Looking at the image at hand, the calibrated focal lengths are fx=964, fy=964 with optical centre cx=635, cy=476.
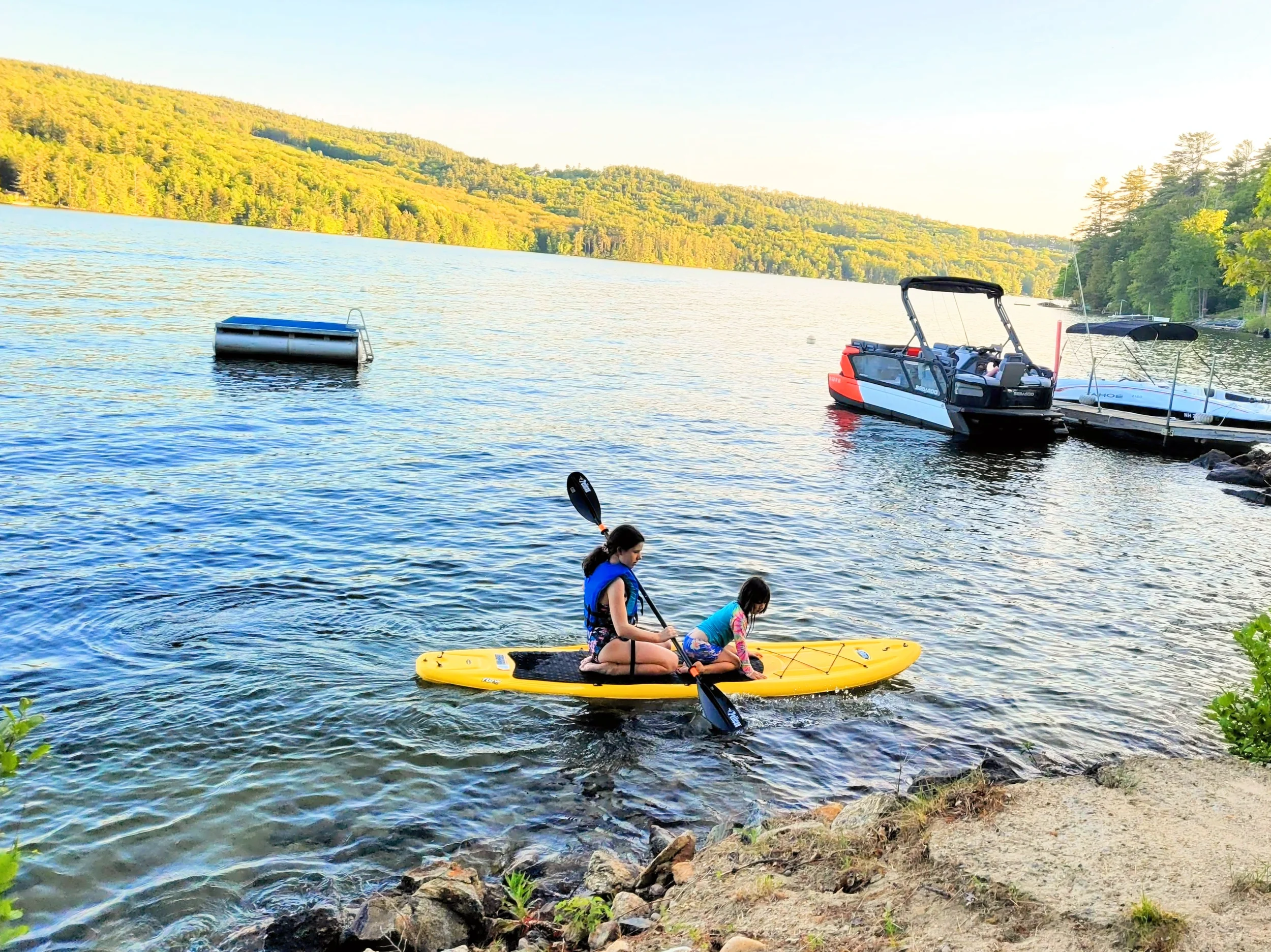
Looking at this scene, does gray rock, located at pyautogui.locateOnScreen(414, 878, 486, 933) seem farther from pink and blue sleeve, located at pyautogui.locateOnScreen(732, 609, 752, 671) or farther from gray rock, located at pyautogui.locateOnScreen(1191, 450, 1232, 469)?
gray rock, located at pyautogui.locateOnScreen(1191, 450, 1232, 469)

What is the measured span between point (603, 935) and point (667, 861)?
1.11 metres

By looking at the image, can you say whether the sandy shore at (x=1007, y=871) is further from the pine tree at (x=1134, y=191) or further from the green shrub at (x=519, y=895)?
the pine tree at (x=1134, y=191)

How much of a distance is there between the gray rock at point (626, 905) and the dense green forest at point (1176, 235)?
69017mm

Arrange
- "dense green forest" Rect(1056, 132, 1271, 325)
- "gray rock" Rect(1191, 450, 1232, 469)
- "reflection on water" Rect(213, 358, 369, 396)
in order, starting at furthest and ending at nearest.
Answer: "dense green forest" Rect(1056, 132, 1271, 325), "reflection on water" Rect(213, 358, 369, 396), "gray rock" Rect(1191, 450, 1232, 469)

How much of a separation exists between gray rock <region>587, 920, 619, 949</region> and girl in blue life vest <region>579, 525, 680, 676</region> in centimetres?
384

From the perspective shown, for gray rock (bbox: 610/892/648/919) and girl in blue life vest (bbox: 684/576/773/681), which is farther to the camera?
girl in blue life vest (bbox: 684/576/773/681)

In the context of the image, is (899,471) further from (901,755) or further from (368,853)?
(368,853)

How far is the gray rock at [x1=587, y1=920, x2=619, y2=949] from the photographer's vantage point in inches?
214

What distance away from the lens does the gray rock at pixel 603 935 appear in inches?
214

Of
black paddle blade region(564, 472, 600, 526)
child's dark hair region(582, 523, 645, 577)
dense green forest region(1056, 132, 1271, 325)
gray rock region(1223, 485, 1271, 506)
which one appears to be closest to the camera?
child's dark hair region(582, 523, 645, 577)

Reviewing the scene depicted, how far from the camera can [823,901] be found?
17.3 ft

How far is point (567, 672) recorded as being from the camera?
9.83 metres

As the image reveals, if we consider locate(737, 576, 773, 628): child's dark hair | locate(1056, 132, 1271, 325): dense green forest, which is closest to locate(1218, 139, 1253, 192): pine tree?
locate(1056, 132, 1271, 325): dense green forest

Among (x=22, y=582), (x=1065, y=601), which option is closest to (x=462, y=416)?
(x=22, y=582)
